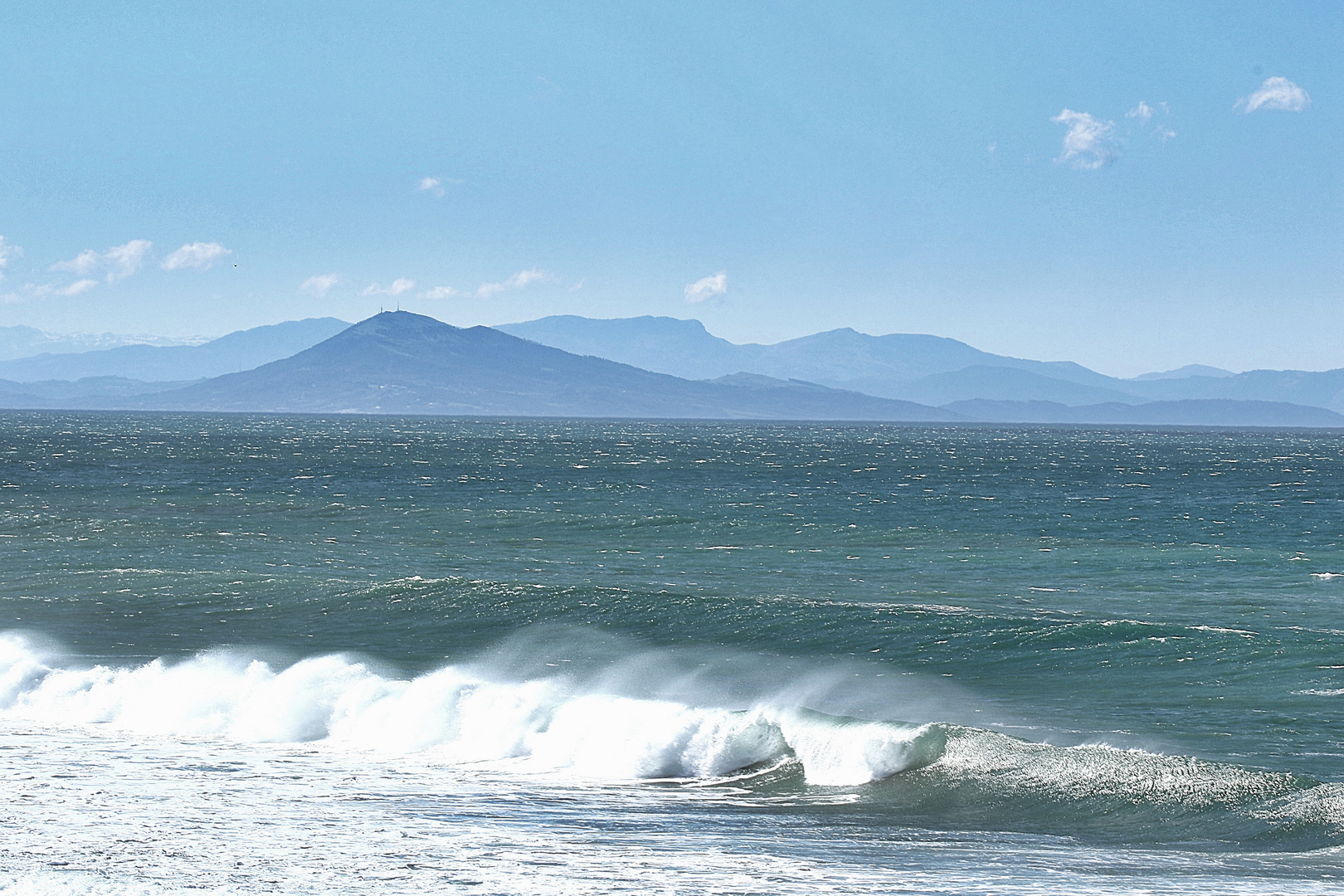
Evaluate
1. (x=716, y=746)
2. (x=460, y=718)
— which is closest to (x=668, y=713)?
(x=716, y=746)

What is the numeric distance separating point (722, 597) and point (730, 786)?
1747 centimetres

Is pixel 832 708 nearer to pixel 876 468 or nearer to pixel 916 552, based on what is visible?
pixel 916 552

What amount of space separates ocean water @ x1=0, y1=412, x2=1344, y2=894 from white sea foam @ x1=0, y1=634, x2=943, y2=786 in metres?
0.08

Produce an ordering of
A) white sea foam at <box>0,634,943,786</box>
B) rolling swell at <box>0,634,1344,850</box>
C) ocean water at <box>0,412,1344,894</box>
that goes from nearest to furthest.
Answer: ocean water at <box>0,412,1344,894</box>, rolling swell at <box>0,634,1344,850</box>, white sea foam at <box>0,634,943,786</box>

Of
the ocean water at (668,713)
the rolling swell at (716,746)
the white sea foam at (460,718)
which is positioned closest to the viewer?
the ocean water at (668,713)

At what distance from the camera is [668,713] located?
2025cm

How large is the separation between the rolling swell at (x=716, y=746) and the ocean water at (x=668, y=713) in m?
0.07

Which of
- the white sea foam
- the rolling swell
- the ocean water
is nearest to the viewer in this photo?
the ocean water

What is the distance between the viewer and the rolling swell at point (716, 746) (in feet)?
52.6

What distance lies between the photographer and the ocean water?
13.9 metres

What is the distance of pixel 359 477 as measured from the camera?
99625mm

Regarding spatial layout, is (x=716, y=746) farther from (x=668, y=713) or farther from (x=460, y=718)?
(x=460, y=718)

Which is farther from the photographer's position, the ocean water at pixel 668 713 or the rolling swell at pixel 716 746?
the rolling swell at pixel 716 746

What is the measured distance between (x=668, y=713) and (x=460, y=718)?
11.9 ft
